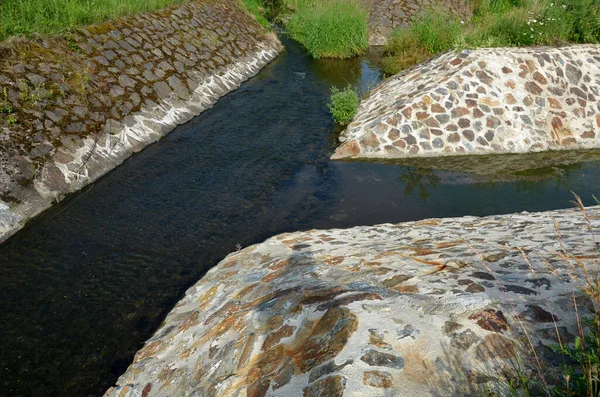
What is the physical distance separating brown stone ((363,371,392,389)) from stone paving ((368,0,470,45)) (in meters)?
18.5

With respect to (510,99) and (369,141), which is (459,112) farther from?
(369,141)

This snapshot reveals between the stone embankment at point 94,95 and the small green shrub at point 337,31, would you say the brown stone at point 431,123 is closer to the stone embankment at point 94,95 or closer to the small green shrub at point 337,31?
the stone embankment at point 94,95

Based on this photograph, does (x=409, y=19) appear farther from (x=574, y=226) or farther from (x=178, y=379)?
(x=178, y=379)

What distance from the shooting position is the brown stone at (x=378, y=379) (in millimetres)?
3240

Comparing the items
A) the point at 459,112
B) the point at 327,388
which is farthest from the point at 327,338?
the point at 459,112

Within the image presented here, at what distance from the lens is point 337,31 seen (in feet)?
60.3

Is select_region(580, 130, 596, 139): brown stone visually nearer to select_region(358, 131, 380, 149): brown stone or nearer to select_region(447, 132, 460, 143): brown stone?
select_region(447, 132, 460, 143): brown stone

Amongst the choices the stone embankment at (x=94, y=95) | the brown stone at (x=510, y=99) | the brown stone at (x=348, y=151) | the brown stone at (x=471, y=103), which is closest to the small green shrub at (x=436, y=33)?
the brown stone at (x=510, y=99)

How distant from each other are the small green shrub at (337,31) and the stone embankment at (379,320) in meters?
12.9

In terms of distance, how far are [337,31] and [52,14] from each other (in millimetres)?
9601

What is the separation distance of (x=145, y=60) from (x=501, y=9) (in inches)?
536

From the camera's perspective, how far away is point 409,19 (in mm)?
20703

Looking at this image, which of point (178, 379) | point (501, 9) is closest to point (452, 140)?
point (178, 379)

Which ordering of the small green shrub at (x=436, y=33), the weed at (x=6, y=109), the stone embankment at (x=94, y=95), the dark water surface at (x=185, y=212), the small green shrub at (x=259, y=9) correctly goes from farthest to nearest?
the small green shrub at (x=259, y=9)
the small green shrub at (x=436, y=33)
the weed at (x=6, y=109)
the stone embankment at (x=94, y=95)
the dark water surface at (x=185, y=212)
